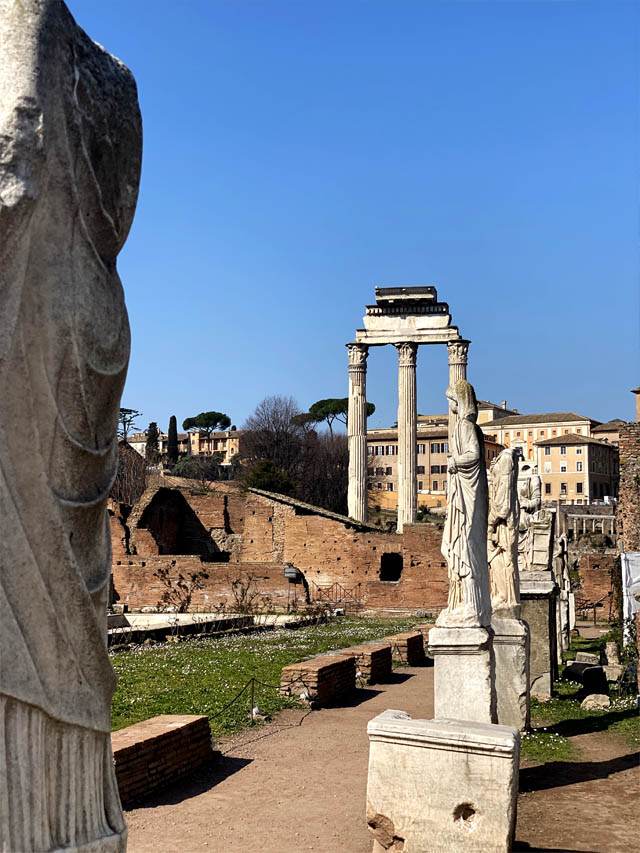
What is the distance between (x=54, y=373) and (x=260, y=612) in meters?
29.0

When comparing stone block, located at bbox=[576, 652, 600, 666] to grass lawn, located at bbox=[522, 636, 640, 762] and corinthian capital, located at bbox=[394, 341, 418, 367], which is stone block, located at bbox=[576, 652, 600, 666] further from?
corinthian capital, located at bbox=[394, 341, 418, 367]

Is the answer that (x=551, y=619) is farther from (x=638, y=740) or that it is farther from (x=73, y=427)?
(x=73, y=427)

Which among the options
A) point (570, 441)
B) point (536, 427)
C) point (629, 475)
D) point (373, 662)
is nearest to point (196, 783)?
point (373, 662)

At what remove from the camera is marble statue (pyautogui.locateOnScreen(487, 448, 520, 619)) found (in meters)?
10.1

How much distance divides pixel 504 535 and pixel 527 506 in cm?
513

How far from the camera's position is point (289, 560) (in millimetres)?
35094

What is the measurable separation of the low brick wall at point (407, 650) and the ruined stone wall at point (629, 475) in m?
10.5

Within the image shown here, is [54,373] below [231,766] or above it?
above

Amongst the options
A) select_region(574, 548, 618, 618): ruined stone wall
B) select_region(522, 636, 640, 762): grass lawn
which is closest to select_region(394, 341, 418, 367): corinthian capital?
select_region(574, 548, 618, 618): ruined stone wall

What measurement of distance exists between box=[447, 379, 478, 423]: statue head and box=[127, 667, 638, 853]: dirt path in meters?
2.83

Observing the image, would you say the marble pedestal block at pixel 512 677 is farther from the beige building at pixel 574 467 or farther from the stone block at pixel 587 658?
the beige building at pixel 574 467

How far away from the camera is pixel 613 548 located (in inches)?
1506

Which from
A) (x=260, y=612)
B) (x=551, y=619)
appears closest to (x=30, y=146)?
(x=551, y=619)

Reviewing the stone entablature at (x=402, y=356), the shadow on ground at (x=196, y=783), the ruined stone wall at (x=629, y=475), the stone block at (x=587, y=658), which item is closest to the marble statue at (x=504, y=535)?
the shadow on ground at (x=196, y=783)
